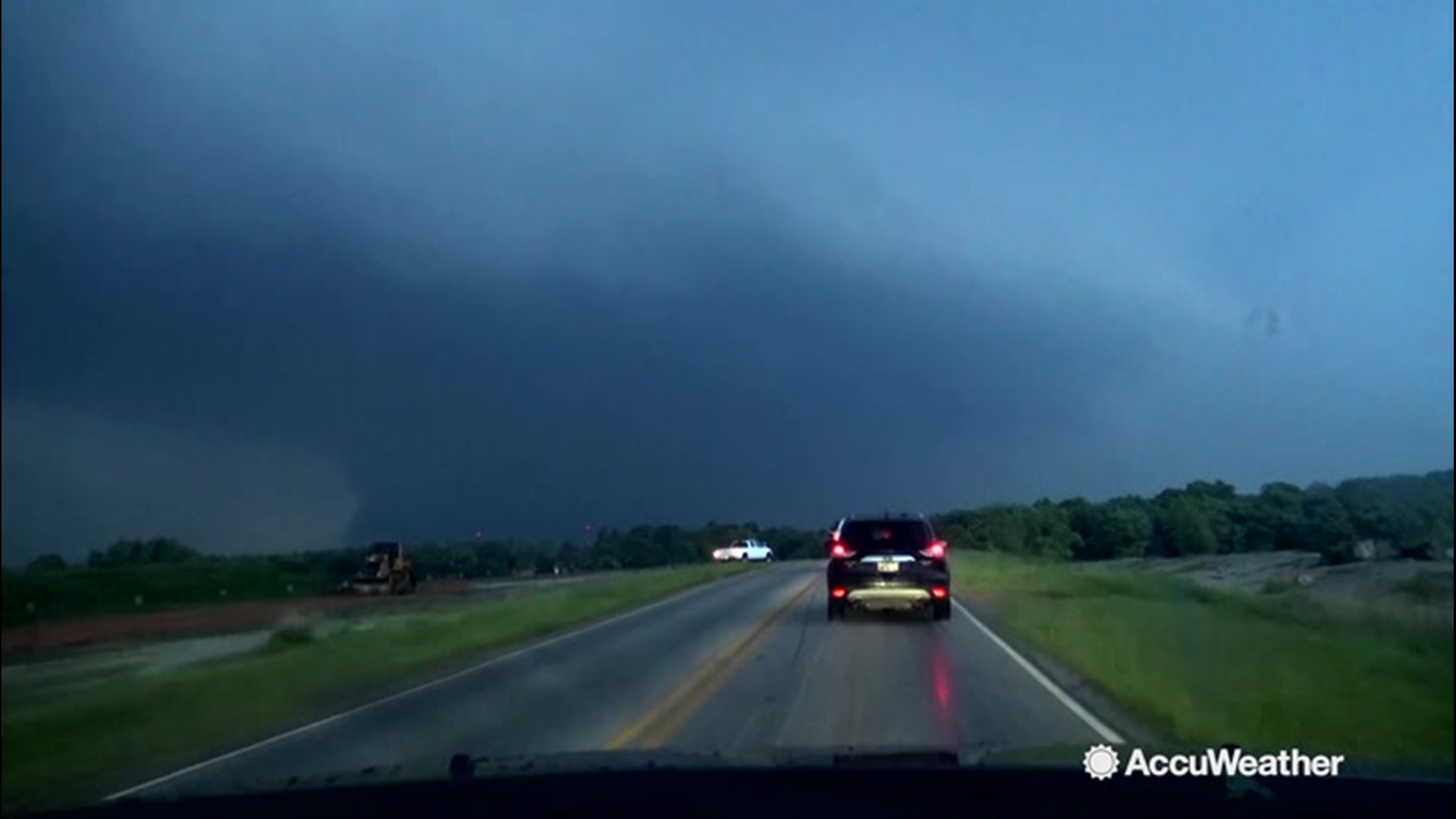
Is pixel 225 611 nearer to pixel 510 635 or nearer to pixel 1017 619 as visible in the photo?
pixel 510 635

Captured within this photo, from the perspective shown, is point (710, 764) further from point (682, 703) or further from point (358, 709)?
point (358, 709)

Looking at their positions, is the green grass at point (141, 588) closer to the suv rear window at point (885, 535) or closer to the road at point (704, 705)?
the road at point (704, 705)

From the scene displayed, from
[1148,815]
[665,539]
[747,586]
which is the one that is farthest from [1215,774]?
[747,586]

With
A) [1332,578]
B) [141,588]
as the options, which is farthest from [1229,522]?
[141,588]

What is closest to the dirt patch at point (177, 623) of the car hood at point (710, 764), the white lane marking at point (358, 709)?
the white lane marking at point (358, 709)

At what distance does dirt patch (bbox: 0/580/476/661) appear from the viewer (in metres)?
34.6

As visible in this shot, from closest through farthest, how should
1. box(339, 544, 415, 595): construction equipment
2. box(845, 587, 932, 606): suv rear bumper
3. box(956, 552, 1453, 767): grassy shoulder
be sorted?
box(956, 552, 1453, 767): grassy shoulder < box(845, 587, 932, 606): suv rear bumper < box(339, 544, 415, 595): construction equipment

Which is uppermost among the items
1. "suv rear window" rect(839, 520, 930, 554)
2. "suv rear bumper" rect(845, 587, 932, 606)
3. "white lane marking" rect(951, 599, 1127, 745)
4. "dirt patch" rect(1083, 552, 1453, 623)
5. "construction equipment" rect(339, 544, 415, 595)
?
"construction equipment" rect(339, 544, 415, 595)

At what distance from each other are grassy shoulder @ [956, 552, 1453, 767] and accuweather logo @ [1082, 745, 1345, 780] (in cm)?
55

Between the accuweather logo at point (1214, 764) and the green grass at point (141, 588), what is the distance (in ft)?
109

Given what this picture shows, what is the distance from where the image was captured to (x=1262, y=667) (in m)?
15.9

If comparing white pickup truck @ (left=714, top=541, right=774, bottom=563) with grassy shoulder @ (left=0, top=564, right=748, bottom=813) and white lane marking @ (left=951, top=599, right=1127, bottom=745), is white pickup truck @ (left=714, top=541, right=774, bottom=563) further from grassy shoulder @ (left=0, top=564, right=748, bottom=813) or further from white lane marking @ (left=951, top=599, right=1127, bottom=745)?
white lane marking @ (left=951, top=599, right=1127, bottom=745)

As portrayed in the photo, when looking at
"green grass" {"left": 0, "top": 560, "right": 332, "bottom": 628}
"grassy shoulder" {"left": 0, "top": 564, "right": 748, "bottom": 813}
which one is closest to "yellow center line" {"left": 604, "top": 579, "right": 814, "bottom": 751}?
"grassy shoulder" {"left": 0, "top": 564, "right": 748, "bottom": 813}

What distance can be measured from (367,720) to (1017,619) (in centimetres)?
1369
